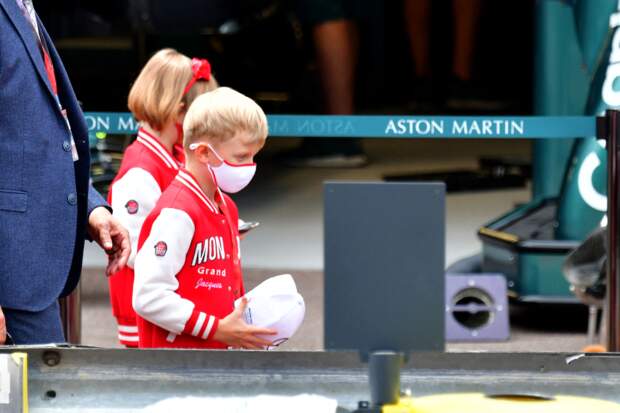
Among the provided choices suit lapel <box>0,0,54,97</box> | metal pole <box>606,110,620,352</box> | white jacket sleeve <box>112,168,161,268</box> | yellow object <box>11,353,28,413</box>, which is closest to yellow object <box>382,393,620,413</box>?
yellow object <box>11,353,28,413</box>

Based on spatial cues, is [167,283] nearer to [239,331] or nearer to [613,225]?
[239,331]

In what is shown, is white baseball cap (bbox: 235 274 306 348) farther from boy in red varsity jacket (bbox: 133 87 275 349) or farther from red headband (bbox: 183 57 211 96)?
red headband (bbox: 183 57 211 96)

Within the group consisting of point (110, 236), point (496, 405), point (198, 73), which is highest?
point (198, 73)

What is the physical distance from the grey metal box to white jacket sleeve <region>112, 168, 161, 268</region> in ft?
6.57

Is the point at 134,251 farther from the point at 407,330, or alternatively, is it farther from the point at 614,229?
the point at 407,330

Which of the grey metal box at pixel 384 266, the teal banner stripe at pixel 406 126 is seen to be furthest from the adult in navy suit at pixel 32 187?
the teal banner stripe at pixel 406 126

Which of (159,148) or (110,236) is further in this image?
(159,148)

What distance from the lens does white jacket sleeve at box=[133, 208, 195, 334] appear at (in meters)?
3.33

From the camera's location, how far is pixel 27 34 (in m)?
3.07

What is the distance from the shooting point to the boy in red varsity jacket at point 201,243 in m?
3.33

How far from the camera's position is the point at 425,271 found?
79.8 inches

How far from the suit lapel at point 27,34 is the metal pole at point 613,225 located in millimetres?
2019

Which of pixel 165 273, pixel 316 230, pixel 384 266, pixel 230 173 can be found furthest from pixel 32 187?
pixel 316 230

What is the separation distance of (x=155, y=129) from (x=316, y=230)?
3.74 m
